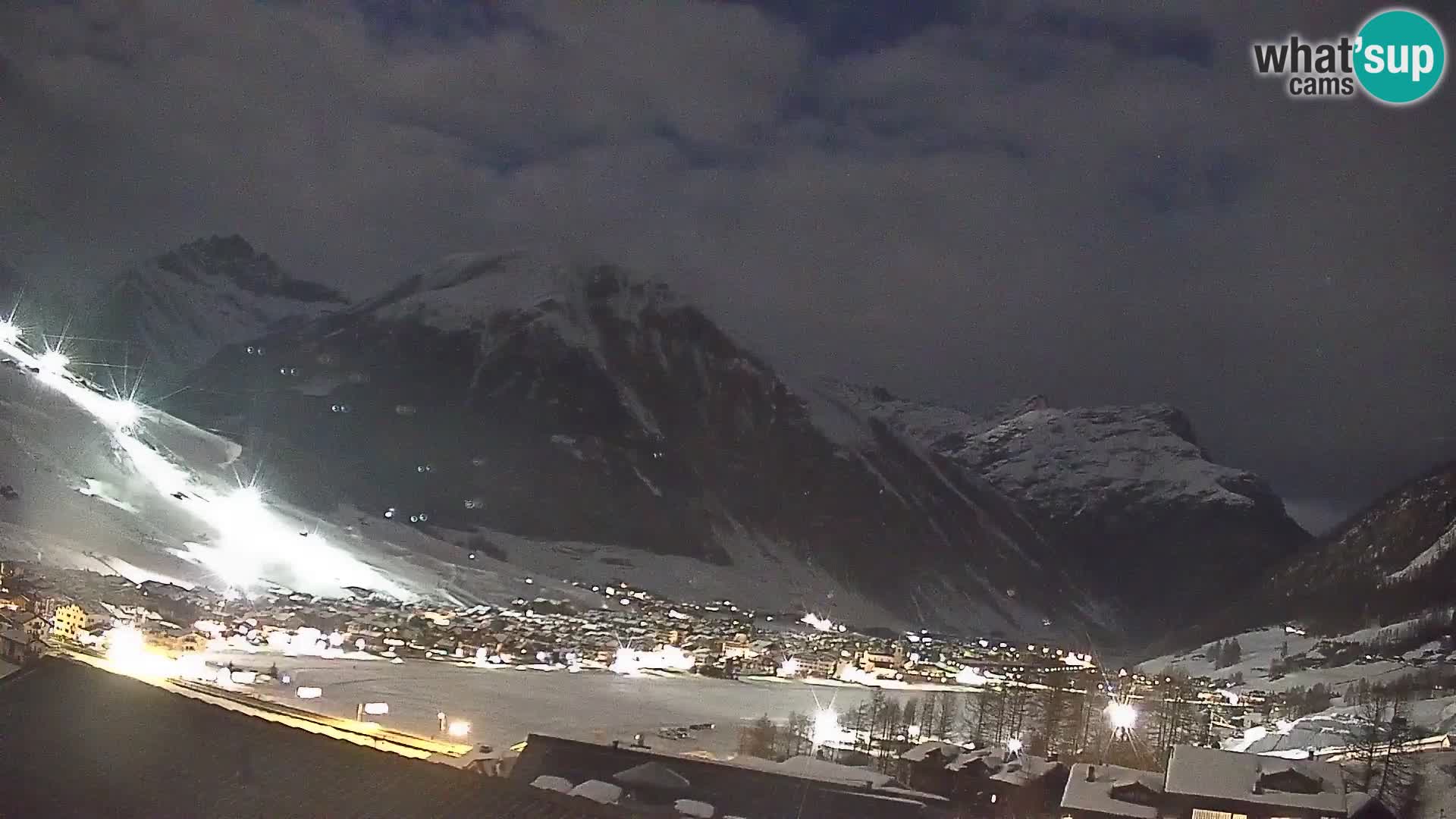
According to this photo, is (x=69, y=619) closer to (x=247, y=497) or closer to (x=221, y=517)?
(x=221, y=517)

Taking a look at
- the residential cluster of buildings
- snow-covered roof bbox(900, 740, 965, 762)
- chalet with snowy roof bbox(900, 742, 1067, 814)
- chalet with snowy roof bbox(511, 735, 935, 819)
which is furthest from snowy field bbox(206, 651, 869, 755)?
chalet with snowy roof bbox(511, 735, 935, 819)

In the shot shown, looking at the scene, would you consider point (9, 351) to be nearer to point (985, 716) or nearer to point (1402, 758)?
point (985, 716)

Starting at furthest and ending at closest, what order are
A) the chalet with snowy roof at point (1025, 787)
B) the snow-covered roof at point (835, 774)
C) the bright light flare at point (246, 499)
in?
1. the bright light flare at point (246, 499)
2. the chalet with snowy roof at point (1025, 787)
3. the snow-covered roof at point (835, 774)

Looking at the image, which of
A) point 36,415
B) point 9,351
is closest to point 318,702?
point 36,415

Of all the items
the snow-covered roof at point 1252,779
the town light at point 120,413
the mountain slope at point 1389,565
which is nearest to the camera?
the snow-covered roof at point 1252,779

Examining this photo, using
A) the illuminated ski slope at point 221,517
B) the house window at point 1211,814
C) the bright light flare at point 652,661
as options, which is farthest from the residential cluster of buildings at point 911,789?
the illuminated ski slope at point 221,517

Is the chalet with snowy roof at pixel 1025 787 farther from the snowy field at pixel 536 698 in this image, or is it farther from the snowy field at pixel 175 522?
the snowy field at pixel 175 522

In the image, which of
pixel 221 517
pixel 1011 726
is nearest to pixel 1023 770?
pixel 1011 726
